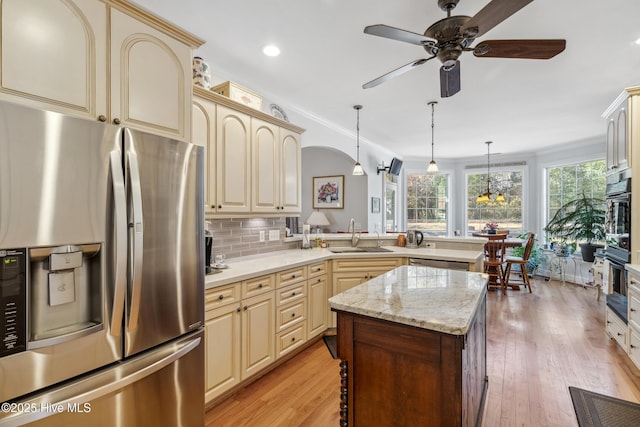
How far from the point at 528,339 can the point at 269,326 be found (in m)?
2.71

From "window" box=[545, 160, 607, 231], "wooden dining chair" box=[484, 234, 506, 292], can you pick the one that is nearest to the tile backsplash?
"wooden dining chair" box=[484, 234, 506, 292]

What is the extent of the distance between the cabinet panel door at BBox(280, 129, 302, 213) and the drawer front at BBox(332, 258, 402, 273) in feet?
2.38

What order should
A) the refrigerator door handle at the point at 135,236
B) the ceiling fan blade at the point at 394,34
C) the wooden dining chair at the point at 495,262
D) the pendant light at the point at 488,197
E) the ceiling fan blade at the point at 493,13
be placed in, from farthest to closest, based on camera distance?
the pendant light at the point at 488,197
the wooden dining chair at the point at 495,262
the ceiling fan blade at the point at 394,34
the ceiling fan blade at the point at 493,13
the refrigerator door handle at the point at 135,236

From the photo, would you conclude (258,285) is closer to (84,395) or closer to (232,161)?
(232,161)

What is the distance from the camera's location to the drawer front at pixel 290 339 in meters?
2.58

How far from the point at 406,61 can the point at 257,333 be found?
103 inches

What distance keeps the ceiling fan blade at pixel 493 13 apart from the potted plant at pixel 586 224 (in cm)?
513

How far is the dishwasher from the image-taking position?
3.11 metres

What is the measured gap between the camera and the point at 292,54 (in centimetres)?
264

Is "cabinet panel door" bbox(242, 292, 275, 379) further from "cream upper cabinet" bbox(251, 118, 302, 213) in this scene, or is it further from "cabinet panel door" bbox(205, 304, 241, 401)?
"cream upper cabinet" bbox(251, 118, 302, 213)

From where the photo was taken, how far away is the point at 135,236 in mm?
1324

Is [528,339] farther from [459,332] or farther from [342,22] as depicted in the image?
[342,22]

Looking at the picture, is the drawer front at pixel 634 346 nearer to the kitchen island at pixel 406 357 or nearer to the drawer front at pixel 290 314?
the kitchen island at pixel 406 357

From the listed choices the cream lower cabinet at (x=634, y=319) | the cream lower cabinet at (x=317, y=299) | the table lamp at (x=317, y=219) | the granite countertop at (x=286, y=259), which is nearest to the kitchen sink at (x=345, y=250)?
the granite countertop at (x=286, y=259)
